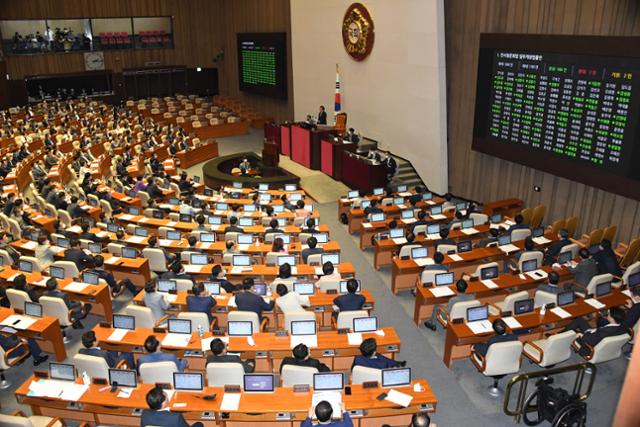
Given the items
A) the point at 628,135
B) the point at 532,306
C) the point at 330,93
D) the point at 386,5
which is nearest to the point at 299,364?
the point at 532,306

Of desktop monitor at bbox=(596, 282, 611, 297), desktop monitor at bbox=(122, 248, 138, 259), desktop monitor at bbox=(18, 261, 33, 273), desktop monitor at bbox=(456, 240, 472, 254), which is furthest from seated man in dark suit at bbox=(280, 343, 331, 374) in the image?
desktop monitor at bbox=(18, 261, 33, 273)

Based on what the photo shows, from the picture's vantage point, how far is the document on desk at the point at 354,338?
28.7 feet

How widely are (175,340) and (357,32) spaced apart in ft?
52.6

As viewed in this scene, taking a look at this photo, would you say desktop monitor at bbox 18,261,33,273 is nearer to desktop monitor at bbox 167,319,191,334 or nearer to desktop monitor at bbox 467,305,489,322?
desktop monitor at bbox 167,319,191,334

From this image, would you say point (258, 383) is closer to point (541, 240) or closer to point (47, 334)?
point (47, 334)

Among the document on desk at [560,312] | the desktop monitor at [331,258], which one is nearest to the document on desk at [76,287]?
the desktop monitor at [331,258]

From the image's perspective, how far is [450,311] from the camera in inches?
388

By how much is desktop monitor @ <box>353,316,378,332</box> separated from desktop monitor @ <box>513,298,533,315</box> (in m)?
2.62

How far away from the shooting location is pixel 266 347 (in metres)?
8.63

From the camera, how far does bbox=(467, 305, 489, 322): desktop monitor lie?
9.24 metres

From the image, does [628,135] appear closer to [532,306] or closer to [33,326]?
[532,306]

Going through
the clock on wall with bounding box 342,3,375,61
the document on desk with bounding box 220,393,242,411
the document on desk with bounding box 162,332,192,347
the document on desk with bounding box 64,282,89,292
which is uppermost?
the clock on wall with bounding box 342,3,375,61

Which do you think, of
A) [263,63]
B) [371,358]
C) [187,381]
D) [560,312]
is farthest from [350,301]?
[263,63]

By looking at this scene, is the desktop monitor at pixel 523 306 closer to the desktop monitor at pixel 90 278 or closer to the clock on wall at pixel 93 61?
the desktop monitor at pixel 90 278
